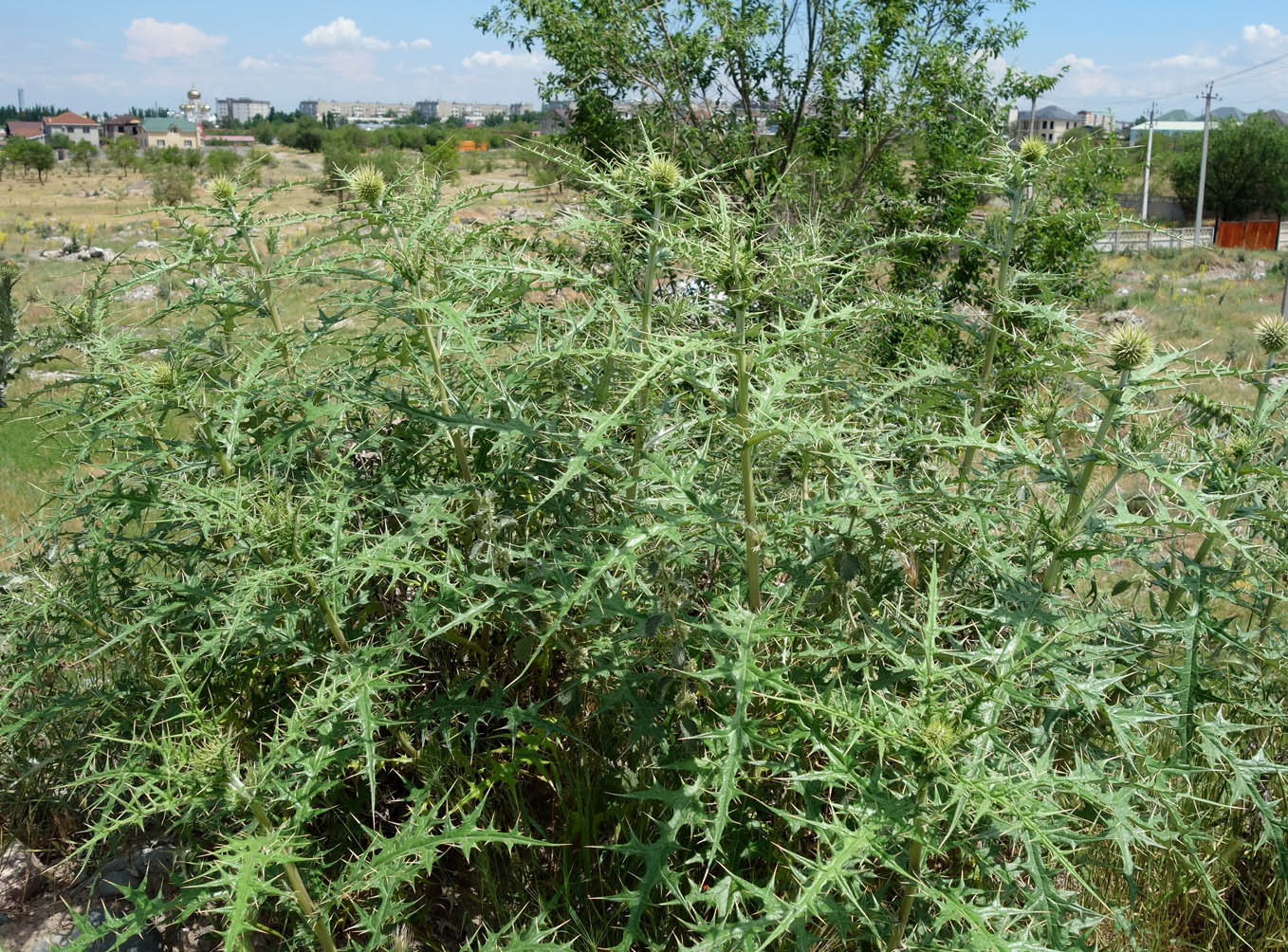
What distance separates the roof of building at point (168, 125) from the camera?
9486 cm

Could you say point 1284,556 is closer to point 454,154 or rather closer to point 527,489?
point 527,489

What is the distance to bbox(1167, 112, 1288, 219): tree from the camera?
41.5 m

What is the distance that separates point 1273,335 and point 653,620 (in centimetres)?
179

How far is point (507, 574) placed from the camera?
6.36ft

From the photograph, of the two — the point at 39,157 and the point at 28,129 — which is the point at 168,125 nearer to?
the point at 28,129

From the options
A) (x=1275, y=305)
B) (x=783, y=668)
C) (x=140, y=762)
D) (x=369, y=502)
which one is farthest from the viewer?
(x=1275, y=305)

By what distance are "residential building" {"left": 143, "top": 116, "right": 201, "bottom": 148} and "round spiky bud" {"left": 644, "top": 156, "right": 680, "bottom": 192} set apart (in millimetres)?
92673

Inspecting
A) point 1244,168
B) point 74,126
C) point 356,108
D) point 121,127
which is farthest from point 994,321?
point 356,108

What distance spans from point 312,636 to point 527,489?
22.4 inches

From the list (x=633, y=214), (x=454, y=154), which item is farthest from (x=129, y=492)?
(x=454, y=154)

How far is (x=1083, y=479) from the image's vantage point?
1.74m

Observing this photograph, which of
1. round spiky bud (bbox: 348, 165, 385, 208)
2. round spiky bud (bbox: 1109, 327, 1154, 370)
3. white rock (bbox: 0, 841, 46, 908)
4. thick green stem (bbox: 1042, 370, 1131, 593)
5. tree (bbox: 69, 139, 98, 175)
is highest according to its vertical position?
tree (bbox: 69, 139, 98, 175)

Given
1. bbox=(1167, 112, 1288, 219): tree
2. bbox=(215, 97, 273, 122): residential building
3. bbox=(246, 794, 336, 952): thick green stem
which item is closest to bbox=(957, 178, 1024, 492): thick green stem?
bbox=(246, 794, 336, 952): thick green stem

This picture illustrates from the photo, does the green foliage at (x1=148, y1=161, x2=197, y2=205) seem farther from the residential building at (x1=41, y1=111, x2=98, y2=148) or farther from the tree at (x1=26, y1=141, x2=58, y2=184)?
the residential building at (x1=41, y1=111, x2=98, y2=148)
